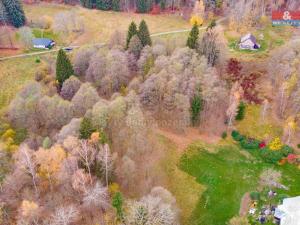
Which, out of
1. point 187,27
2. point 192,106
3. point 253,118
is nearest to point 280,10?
point 187,27

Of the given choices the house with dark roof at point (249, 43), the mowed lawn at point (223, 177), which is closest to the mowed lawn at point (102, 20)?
the house with dark roof at point (249, 43)

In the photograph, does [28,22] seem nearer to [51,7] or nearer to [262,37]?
[51,7]

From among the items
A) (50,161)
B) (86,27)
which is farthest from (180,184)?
(86,27)

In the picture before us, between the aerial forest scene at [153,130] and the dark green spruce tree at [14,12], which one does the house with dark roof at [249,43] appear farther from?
the dark green spruce tree at [14,12]

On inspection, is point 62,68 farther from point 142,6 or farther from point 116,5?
point 142,6

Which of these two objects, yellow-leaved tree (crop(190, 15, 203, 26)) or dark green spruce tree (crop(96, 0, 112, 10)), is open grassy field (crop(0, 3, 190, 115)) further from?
yellow-leaved tree (crop(190, 15, 203, 26))

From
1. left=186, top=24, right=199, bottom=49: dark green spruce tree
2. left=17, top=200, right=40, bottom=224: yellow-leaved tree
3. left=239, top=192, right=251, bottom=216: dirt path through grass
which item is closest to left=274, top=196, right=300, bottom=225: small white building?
left=239, top=192, right=251, bottom=216: dirt path through grass
